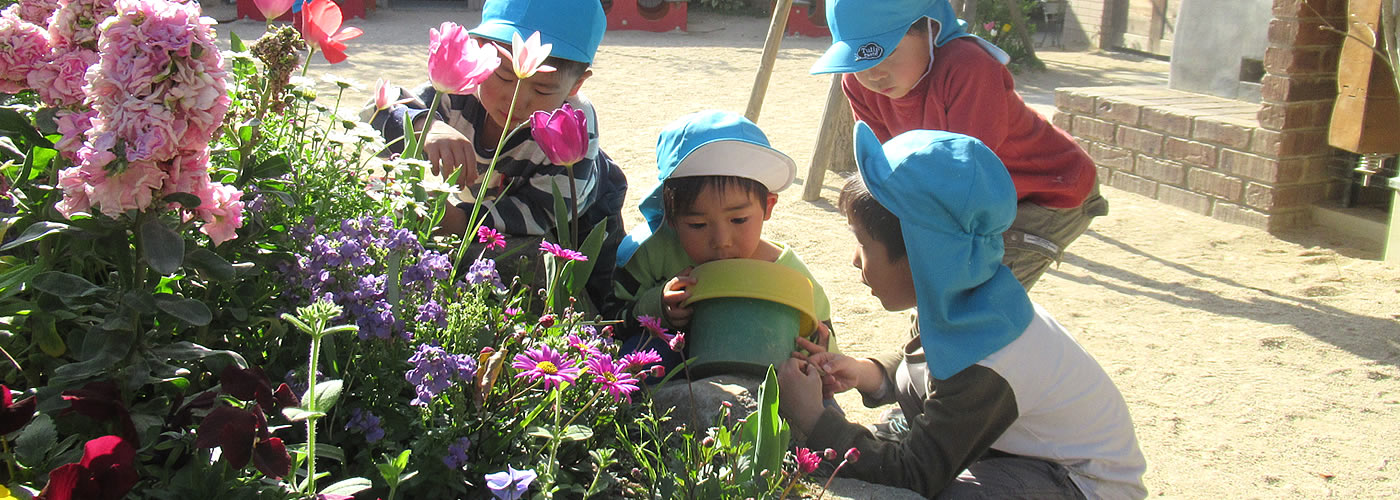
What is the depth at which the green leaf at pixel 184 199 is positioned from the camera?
1.03 meters

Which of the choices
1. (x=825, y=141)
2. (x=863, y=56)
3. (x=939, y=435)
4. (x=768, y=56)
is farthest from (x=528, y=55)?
(x=825, y=141)

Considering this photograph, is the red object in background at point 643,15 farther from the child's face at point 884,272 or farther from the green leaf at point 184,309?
the green leaf at point 184,309

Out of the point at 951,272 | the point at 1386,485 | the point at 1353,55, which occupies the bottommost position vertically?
the point at 1386,485

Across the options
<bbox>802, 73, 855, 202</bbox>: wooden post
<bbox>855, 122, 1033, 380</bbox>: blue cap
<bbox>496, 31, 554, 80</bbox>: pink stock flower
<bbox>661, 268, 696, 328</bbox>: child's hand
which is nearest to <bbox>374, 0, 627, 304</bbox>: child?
<bbox>661, 268, 696, 328</bbox>: child's hand

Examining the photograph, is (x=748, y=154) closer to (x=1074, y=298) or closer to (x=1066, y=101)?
(x=1074, y=298)

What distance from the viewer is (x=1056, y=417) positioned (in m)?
1.97

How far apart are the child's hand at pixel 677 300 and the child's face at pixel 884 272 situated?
0.32 metres

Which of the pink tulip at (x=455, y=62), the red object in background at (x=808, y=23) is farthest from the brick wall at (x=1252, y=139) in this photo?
the red object in background at (x=808, y=23)

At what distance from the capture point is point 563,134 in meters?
1.74

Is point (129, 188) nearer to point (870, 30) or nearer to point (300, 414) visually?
point (300, 414)

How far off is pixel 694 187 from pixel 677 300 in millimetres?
321

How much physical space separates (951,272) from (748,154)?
60 cm

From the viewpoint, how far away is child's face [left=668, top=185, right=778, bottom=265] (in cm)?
232

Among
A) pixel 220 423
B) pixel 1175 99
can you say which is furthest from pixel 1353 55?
pixel 220 423
